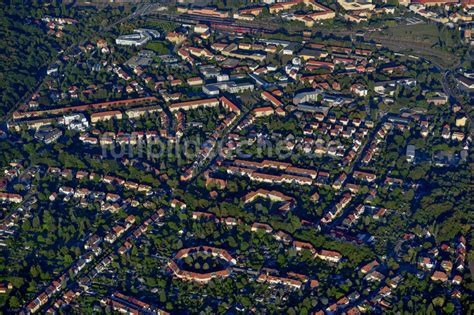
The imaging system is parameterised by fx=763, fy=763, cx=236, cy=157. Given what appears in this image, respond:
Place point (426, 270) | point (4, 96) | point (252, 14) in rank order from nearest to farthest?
1. point (426, 270)
2. point (4, 96)
3. point (252, 14)

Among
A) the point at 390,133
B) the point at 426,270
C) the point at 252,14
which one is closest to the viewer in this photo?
the point at 426,270

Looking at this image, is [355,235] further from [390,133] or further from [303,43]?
[303,43]

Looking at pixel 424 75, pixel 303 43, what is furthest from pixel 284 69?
pixel 424 75

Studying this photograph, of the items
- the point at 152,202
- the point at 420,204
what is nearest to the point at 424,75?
the point at 420,204

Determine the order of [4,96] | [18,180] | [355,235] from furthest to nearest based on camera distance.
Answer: [4,96] < [18,180] < [355,235]

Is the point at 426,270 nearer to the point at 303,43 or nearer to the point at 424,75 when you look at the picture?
the point at 424,75

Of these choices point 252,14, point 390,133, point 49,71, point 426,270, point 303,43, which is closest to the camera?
point 426,270

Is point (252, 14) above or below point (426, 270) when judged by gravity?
above

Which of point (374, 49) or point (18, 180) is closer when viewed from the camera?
point (18, 180)

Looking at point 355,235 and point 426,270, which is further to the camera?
point 355,235
